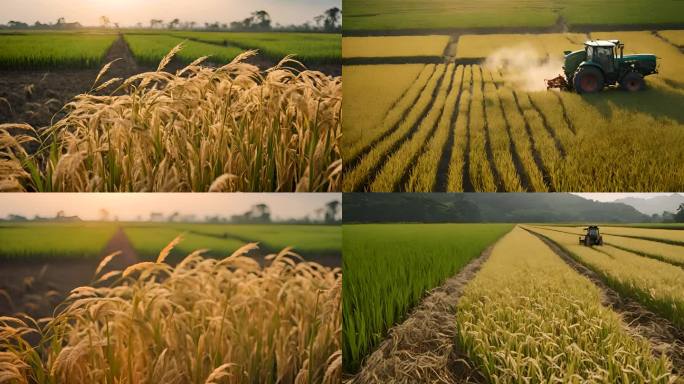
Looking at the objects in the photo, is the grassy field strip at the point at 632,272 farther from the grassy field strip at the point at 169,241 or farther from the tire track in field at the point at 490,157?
the grassy field strip at the point at 169,241

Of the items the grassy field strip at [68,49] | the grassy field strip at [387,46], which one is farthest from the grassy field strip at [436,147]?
the grassy field strip at [68,49]

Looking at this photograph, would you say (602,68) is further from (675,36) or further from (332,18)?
(332,18)

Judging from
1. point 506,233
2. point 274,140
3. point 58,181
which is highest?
point 274,140

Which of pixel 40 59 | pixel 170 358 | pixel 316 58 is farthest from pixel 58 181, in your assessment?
pixel 316 58

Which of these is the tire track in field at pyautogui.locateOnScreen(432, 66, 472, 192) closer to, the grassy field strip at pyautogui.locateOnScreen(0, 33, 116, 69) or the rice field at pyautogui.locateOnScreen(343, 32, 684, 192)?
the rice field at pyautogui.locateOnScreen(343, 32, 684, 192)

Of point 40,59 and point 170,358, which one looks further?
point 40,59

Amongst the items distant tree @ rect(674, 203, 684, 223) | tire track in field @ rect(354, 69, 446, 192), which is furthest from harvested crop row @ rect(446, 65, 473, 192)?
distant tree @ rect(674, 203, 684, 223)

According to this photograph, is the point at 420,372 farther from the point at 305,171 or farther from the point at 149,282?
the point at 149,282

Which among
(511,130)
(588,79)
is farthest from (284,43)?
(588,79)
